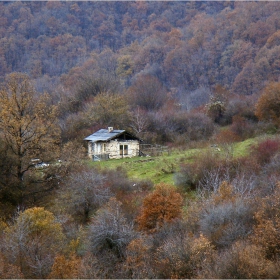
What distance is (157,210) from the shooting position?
51.7 feet

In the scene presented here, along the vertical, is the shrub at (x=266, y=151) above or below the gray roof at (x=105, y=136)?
above

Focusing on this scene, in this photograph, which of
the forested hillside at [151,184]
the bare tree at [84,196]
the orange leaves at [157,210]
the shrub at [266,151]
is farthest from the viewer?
the shrub at [266,151]

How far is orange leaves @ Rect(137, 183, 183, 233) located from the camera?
617 inches

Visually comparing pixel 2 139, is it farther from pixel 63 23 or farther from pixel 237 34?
pixel 63 23

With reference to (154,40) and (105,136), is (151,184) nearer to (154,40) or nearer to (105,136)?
(105,136)

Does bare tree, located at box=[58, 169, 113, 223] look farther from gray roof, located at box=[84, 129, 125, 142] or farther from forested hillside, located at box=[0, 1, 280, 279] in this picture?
gray roof, located at box=[84, 129, 125, 142]

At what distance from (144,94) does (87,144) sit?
66.5ft

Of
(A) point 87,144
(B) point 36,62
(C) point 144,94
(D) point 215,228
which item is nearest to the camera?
(D) point 215,228

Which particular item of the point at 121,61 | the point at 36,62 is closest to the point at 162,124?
the point at 121,61

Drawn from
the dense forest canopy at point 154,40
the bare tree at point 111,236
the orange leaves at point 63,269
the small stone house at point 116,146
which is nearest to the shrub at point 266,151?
the bare tree at point 111,236

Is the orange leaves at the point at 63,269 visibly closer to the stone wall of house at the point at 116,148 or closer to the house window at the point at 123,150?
the stone wall of house at the point at 116,148

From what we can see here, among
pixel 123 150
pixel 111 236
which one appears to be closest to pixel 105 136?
pixel 123 150

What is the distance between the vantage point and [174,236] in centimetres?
1349

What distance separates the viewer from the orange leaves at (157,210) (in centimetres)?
1567
